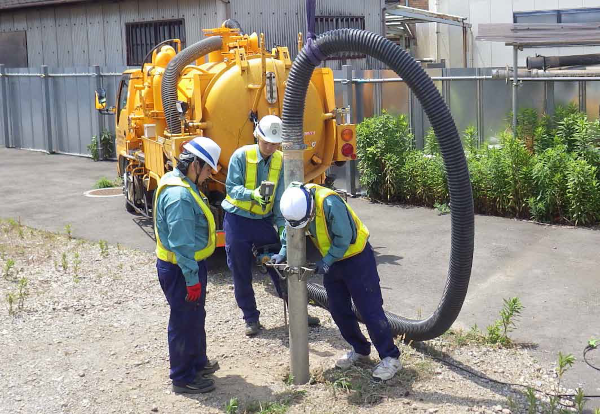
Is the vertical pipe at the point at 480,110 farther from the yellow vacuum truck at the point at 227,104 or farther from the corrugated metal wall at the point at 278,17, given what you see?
the corrugated metal wall at the point at 278,17

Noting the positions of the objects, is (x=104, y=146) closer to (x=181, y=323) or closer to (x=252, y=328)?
(x=252, y=328)

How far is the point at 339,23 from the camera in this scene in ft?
69.9

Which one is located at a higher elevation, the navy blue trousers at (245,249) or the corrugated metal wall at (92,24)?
the corrugated metal wall at (92,24)

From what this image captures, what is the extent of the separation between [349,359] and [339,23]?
622 inches

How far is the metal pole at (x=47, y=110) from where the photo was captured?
2175cm

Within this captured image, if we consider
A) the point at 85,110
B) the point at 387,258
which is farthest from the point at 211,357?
the point at 85,110

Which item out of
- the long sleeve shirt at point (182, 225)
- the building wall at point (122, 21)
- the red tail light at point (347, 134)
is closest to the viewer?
the long sleeve shirt at point (182, 225)

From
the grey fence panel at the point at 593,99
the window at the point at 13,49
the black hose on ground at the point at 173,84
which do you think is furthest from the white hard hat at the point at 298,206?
the window at the point at 13,49

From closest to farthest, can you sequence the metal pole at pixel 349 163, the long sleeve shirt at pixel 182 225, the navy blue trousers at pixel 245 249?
the long sleeve shirt at pixel 182 225, the navy blue trousers at pixel 245 249, the metal pole at pixel 349 163

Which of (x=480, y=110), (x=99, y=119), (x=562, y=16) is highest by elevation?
(x=562, y=16)

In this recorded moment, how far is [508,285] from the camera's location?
9.09 m

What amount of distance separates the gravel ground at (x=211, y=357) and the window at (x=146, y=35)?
503 inches

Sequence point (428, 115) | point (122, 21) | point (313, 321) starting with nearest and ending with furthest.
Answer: point (428, 115), point (313, 321), point (122, 21)

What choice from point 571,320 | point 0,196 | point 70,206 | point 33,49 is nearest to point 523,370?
point 571,320
